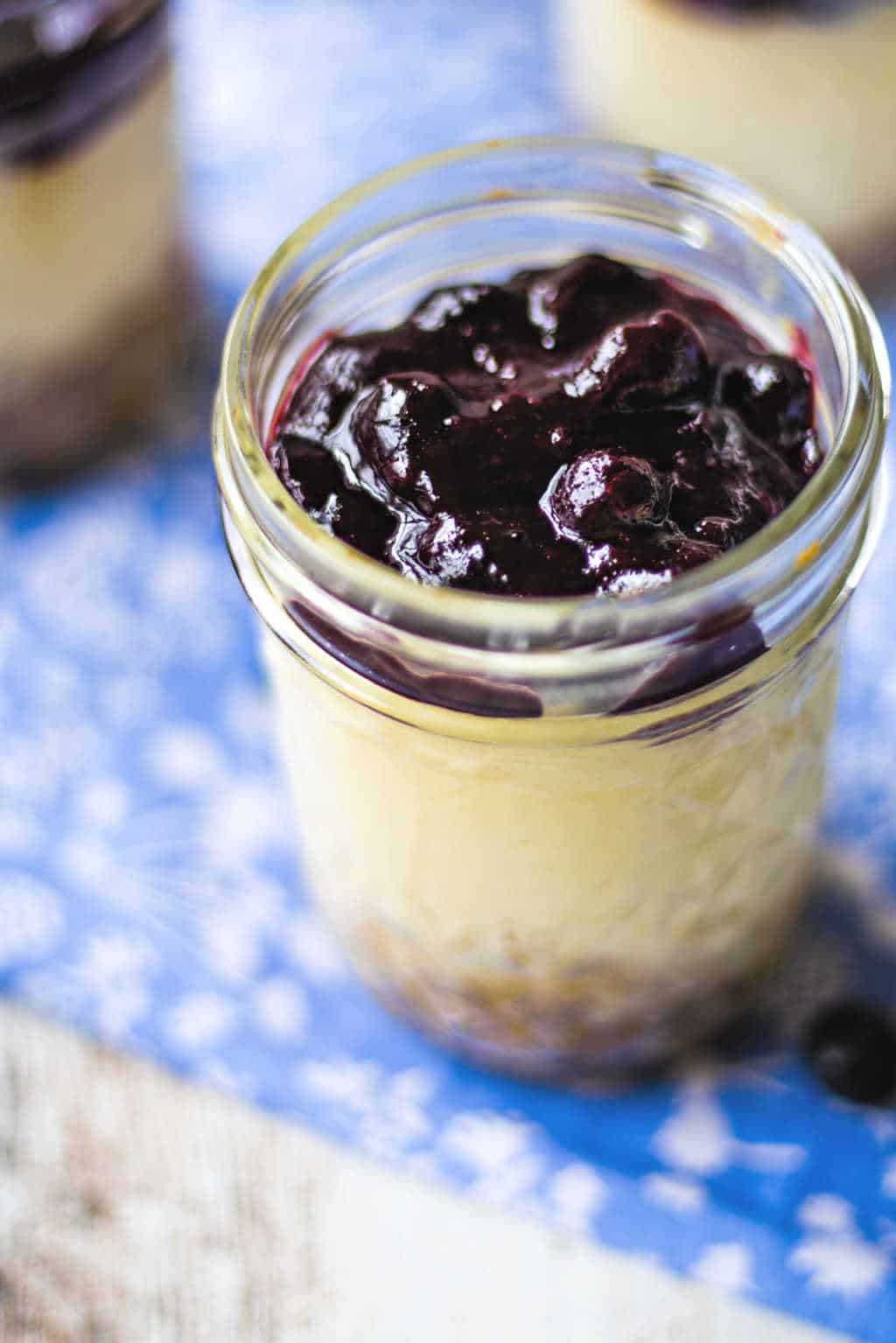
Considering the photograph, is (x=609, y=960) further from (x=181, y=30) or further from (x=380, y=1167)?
(x=181, y=30)

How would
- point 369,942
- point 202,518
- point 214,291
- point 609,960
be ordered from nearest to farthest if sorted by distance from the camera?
point 609,960 < point 369,942 < point 202,518 < point 214,291

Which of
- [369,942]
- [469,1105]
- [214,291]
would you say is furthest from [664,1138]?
[214,291]

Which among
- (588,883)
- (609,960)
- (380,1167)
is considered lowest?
(380,1167)

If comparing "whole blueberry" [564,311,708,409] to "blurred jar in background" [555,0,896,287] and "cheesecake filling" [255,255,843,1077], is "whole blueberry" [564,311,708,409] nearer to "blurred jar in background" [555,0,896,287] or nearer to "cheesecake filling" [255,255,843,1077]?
"cheesecake filling" [255,255,843,1077]

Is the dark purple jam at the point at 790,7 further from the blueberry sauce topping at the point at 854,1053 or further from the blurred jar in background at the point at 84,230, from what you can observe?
the blueberry sauce topping at the point at 854,1053

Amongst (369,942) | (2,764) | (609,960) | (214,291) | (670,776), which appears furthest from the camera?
(214,291)

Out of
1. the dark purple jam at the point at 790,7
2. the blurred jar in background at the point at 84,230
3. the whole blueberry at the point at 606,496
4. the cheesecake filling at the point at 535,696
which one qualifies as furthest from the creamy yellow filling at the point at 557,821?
the dark purple jam at the point at 790,7

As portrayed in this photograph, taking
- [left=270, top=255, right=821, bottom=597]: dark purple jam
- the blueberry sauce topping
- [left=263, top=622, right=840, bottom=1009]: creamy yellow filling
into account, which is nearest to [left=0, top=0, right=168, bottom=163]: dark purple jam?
[left=270, top=255, right=821, bottom=597]: dark purple jam

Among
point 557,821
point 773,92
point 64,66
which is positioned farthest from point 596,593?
point 773,92
